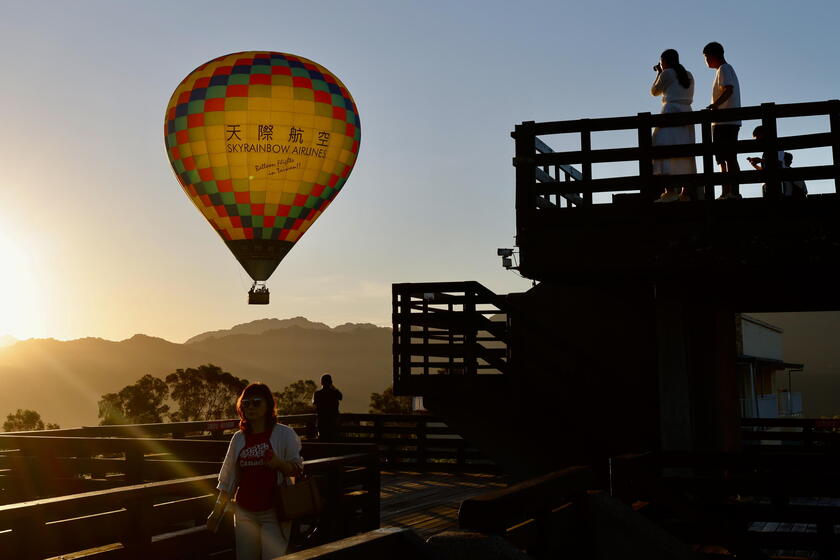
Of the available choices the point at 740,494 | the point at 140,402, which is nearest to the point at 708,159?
the point at 740,494

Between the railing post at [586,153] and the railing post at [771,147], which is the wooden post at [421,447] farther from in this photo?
the railing post at [771,147]

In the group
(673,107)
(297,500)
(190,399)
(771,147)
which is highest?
(673,107)

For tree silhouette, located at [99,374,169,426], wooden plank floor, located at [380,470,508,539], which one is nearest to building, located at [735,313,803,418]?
wooden plank floor, located at [380,470,508,539]

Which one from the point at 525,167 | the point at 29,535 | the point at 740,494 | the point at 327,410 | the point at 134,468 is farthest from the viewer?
the point at 327,410

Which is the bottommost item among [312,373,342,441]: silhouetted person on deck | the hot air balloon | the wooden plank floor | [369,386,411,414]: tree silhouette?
the wooden plank floor

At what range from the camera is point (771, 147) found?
10.8m

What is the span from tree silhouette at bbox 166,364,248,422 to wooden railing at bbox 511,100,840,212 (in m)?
57.6

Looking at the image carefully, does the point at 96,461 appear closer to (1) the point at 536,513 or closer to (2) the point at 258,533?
(2) the point at 258,533

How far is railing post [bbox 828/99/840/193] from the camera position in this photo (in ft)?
35.0

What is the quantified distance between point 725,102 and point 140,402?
58772mm

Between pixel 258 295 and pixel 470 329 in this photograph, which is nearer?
pixel 470 329

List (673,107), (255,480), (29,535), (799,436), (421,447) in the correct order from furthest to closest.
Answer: (421,447) → (799,436) → (673,107) → (255,480) → (29,535)

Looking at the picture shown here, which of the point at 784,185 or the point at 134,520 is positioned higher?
the point at 784,185

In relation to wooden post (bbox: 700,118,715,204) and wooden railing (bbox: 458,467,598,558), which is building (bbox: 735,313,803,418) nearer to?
wooden post (bbox: 700,118,715,204)
